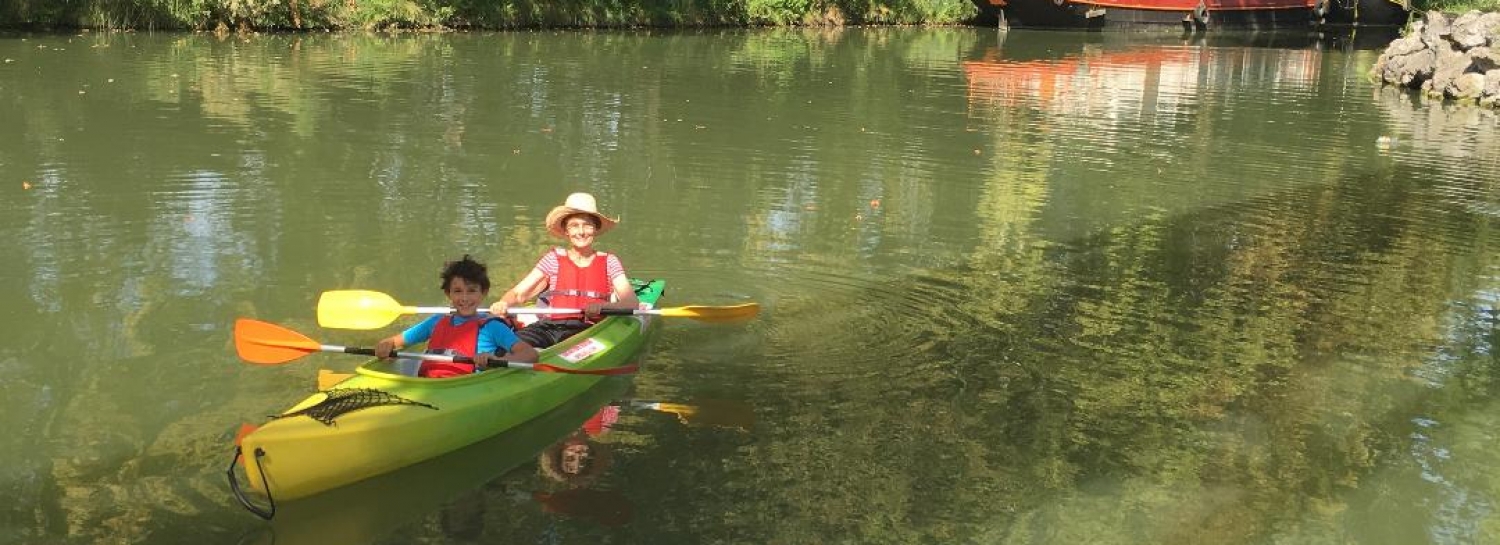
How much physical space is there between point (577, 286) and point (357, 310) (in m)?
1.20

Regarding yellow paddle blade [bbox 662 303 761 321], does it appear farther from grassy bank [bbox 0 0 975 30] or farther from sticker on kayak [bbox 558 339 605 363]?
grassy bank [bbox 0 0 975 30]

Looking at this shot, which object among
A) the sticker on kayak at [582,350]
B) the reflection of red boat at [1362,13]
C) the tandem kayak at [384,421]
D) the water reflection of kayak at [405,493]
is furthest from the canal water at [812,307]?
the reflection of red boat at [1362,13]

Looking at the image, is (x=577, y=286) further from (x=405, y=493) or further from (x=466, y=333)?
(x=405, y=493)

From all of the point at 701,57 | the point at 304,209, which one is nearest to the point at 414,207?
the point at 304,209

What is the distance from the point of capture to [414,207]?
1131cm

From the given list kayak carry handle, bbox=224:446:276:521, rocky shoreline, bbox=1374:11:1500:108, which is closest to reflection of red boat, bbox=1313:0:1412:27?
rocky shoreline, bbox=1374:11:1500:108

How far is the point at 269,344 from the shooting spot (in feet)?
21.5

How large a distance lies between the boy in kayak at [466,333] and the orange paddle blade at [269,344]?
0.46 m

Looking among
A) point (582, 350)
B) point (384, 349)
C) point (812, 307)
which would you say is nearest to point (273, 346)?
point (384, 349)

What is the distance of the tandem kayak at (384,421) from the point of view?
17.8ft

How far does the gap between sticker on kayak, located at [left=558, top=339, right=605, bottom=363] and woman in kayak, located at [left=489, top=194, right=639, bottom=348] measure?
0.68ft

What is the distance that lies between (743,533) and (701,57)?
922 inches

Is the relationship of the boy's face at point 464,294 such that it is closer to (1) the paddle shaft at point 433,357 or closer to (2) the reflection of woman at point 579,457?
(1) the paddle shaft at point 433,357

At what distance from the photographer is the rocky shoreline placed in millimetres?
23219
